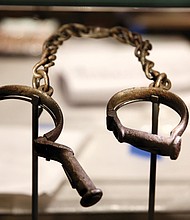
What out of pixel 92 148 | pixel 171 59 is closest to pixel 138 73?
pixel 171 59

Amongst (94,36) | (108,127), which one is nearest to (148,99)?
(108,127)

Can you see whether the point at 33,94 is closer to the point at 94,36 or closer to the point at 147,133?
the point at 147,133

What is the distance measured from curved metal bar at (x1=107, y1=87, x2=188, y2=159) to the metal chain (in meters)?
0.03

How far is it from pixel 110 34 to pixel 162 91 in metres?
0.21

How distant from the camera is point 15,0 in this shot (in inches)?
23.5

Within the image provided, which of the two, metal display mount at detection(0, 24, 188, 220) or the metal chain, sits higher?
the metal chain

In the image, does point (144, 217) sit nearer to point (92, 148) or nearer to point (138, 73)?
point (92, 148)

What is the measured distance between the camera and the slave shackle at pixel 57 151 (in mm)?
387

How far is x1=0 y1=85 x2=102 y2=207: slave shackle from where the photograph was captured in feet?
1.27

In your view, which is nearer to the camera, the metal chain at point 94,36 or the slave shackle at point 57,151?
the slave shackle at point 57,151

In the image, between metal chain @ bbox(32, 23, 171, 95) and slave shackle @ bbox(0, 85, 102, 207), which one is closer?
slave shackle @ bbox(0, 85, 102, 207)

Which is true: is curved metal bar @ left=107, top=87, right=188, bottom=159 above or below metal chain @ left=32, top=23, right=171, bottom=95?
below

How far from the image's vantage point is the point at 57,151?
1.36ft

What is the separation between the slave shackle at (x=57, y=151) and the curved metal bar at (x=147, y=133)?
Result: 0.13 ft
